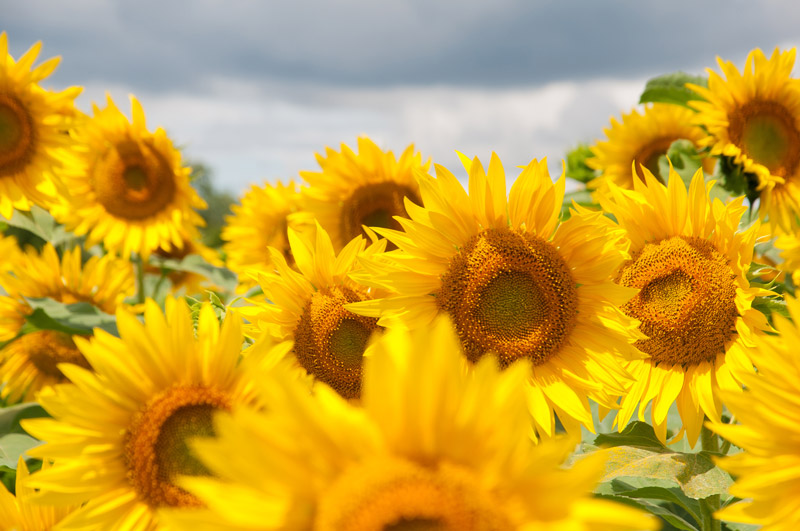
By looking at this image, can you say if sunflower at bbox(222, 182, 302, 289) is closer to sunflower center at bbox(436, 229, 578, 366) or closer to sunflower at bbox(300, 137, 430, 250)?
sunflower at bbox(300, 137, 430, 250)

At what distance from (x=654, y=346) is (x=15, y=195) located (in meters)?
3.16

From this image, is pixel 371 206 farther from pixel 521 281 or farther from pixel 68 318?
pixel 521 281

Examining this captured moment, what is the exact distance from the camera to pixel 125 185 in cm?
479

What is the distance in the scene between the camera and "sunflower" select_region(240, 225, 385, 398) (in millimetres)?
2209

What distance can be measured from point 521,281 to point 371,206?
159 centimetres

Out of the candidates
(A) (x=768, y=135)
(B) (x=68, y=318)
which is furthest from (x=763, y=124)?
(B) (x=68, y=318)

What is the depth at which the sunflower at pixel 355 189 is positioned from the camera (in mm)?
3531

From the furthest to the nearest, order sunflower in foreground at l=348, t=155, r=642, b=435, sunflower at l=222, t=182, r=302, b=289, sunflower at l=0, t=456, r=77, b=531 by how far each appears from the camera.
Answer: sunflower at l=222, t=182, r=302, b=289 < sunflower in foreground at l=348, t=155, r=642, b=435 < sunflower at l=0, t=456, r=77, b=531

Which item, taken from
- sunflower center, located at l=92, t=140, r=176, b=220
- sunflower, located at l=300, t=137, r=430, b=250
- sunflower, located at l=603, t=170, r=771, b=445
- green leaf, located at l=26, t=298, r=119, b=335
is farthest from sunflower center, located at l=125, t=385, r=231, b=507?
sunflower center, located at l=92, t=140, r=176, b=220

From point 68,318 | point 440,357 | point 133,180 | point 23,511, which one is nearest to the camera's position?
point 440,357

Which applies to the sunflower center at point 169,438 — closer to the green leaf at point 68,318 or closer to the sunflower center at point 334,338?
the sunflower center at point 334,338

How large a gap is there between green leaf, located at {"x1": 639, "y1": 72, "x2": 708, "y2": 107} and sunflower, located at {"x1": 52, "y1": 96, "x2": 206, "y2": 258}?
2910 mm

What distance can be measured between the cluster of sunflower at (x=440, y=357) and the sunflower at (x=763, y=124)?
12mm

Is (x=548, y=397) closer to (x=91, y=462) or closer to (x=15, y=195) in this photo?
(x=91, y=462)
